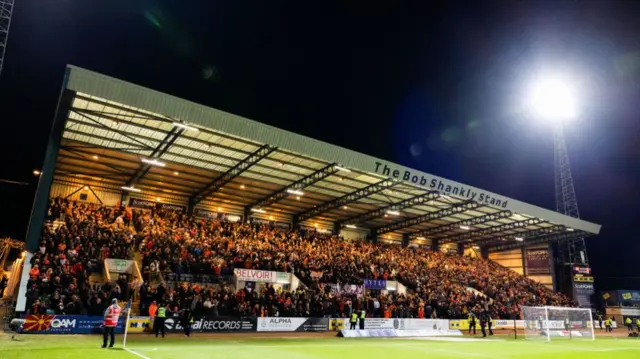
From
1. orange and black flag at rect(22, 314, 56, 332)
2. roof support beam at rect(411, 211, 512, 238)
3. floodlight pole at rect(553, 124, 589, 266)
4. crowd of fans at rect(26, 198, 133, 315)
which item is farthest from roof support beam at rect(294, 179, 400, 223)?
floodlight pole at rect(553, 124, 589, 266)

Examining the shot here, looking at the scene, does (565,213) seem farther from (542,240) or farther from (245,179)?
(245,179)

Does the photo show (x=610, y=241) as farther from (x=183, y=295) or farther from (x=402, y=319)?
(x=183, y=295)

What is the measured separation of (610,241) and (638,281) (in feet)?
19.1

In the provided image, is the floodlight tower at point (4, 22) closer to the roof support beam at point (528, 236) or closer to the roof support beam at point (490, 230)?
the roof support beam at point (490, 230)

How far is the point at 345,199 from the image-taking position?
126 ft

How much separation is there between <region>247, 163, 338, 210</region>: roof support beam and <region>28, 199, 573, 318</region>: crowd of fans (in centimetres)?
260

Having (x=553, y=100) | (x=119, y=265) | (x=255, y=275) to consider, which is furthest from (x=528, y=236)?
(x=119, y=265)

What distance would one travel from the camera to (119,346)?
45.7ft

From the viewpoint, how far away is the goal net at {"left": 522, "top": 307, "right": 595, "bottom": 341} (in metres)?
27.2

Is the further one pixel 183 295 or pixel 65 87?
pixel 183 295

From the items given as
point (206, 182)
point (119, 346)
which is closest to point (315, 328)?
point (119, 346)

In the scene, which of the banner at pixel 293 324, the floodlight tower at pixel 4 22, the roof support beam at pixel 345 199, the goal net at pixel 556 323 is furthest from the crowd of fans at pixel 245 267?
the floodlight tower at pixel 4 22

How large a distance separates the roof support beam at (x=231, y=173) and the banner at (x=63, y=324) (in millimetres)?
12965

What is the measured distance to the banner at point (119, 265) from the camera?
24434 millimetres
